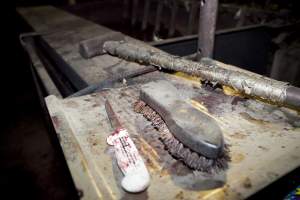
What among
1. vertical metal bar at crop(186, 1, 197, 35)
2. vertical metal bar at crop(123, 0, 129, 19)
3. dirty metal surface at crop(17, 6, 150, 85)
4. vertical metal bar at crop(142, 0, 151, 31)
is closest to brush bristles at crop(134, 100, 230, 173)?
dirty metal surface at crop(17, 6, 150, 85)

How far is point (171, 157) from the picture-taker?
2.09ft

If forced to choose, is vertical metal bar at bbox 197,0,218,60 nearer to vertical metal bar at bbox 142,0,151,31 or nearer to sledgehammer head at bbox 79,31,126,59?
sledgehammer head at bbox 79,31,126,59

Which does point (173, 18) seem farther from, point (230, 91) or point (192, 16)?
point (230, 91)

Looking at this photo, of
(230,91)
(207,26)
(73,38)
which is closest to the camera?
(230,91)

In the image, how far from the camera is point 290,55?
2086 millimetres

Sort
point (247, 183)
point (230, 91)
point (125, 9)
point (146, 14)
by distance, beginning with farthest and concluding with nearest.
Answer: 1. point (125, 9)
2. point (146, 14)
3. point (230, 91)
4. point (247, 183)

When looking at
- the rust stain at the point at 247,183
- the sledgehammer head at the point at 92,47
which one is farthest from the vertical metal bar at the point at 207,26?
the rust stain at the point at 247,183

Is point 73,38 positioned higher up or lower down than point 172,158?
higher up

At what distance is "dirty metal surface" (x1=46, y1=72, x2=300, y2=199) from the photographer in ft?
1.82

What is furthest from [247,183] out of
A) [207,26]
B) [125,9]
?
[125,9]

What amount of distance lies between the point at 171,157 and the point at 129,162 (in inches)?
4.6

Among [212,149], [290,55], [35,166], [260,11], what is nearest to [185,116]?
[212,149]

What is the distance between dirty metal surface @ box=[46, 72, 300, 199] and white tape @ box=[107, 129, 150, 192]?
0.9 inches

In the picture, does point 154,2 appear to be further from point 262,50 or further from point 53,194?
point 53,194
